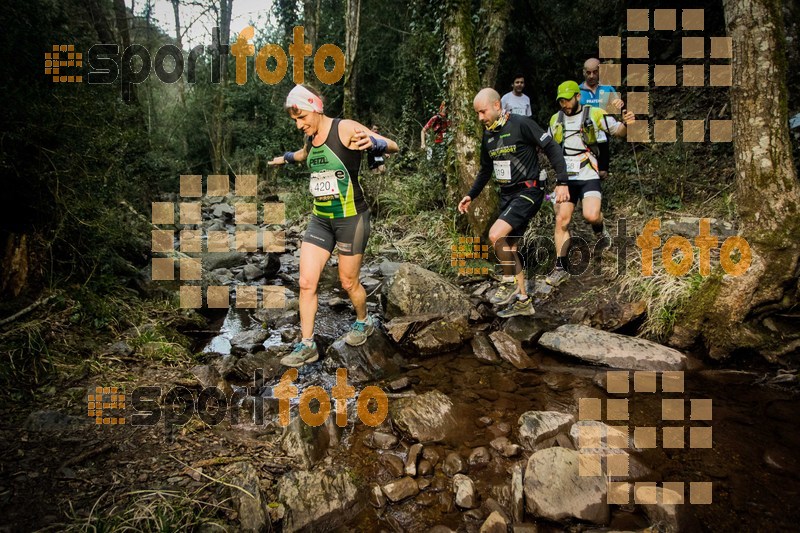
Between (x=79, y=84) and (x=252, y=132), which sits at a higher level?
(x=252, y=132)

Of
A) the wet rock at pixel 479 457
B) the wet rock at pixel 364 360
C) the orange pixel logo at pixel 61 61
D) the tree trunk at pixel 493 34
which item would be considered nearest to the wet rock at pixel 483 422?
the wet rock at pixel 479 457

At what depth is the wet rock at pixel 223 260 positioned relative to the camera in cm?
718

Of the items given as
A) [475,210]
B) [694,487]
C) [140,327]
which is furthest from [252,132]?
[694,487]

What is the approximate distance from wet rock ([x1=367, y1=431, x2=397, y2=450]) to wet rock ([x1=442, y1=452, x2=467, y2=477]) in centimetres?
39

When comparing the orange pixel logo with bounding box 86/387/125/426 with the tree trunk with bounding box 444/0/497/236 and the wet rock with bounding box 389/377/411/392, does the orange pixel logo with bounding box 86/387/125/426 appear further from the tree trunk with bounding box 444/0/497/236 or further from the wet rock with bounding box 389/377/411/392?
the tree trunk with bounding box 444/0/497/236

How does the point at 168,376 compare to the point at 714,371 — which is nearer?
the point at 168,376

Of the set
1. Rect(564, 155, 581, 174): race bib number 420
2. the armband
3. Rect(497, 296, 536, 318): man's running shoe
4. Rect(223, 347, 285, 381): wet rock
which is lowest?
Rect(223, 347, 285, 381): wet rock

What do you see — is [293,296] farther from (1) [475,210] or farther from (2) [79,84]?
(2) [79,84]

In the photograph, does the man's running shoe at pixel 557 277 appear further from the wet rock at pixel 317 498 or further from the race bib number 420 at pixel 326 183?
the wet rock at pixel 317 498

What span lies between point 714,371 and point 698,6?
9366 millimetres

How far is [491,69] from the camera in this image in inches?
283

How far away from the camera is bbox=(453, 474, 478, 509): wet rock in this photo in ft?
8.02

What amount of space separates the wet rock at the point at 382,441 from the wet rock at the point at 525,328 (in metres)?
2.01

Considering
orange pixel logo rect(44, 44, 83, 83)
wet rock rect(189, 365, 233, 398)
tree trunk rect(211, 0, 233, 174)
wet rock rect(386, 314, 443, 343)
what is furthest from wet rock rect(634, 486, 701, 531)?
tree trunk rect(211, 0, 233, 174)
